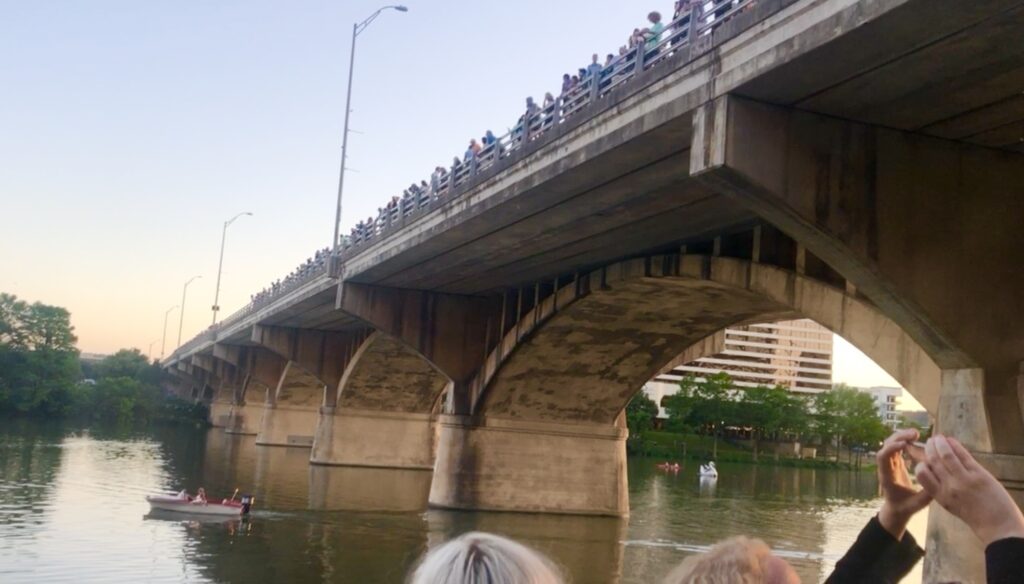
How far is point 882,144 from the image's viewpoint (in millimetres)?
13086

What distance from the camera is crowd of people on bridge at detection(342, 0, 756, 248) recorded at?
14391mm

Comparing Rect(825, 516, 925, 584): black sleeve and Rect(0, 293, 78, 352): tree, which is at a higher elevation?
Rect(0, 293, 78, 352): tree

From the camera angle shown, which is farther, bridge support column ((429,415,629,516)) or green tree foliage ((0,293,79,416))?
green tree foliage ((0,293,79,416))

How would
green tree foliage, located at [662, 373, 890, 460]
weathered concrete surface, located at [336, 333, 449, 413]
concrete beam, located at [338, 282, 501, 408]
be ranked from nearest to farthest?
concrete beam, located at [338, 282, 501, 408] < weathered concrete surface, located at [336, 333, 449, 413] < green tree foliage, located at [662, 373, 890, 460]

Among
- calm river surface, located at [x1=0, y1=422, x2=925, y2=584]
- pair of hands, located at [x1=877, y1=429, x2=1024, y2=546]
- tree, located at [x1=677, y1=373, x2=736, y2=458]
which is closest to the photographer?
pair of hands, located at [x1=877, y1=429, x2=1024, y2=546]

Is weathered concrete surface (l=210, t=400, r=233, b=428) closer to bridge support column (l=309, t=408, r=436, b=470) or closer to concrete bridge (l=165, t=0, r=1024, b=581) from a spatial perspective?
bridge support column (l=309, t=408, r=436, b=470)

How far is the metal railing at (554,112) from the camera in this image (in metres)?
13.8

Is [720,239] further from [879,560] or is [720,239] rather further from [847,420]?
[847,420]

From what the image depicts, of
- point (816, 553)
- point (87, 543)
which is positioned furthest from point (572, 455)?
point (87, 543)

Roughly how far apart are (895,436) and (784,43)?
347 inches

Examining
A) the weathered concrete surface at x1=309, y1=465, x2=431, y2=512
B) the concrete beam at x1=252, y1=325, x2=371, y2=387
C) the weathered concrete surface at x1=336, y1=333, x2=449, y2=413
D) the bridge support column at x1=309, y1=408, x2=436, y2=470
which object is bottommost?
the weathered concrete surface at x1=309, y1=465, x2=431, y2=512

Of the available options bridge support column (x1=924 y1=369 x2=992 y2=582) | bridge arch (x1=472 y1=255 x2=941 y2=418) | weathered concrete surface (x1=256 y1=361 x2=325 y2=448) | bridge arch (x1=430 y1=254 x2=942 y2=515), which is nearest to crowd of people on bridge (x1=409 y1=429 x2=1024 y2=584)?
bridge support column (x1=924 y1=369 x2=992 y2=582)

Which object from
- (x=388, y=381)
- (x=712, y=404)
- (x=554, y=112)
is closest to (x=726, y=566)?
(x=554, y=112)

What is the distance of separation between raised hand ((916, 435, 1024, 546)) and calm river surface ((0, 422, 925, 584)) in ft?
54.3
